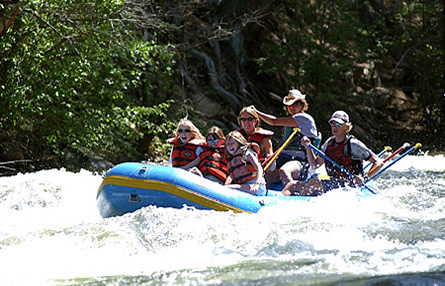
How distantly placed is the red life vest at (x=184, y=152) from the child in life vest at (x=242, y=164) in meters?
0.44

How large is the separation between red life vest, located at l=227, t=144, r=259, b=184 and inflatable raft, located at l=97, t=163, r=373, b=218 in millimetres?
408

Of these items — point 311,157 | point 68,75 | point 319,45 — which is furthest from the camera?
point 319,45

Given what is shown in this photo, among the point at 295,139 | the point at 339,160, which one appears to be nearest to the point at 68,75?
the point at 295,139

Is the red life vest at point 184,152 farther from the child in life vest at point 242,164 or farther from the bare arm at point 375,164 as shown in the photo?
the bare arm at point 375,164

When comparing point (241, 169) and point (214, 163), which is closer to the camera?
point (241, 169)

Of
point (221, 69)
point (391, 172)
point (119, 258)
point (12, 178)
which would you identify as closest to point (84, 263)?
point (119, 258)

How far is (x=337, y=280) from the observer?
3.57 meters

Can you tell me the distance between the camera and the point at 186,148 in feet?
20.5

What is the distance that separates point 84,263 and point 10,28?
5.35 metres

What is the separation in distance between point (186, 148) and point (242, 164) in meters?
0.68

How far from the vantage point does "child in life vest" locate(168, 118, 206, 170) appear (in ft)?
20.3

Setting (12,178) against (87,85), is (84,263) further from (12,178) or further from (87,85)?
(87,85)

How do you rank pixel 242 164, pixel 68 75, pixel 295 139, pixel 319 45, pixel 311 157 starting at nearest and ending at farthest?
pixel 242 164 < pixel 311 157 < pixel 295 139 < pixel 68 75 < pixel 319 45

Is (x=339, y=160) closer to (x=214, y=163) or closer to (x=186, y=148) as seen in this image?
(x=214, y=163)
